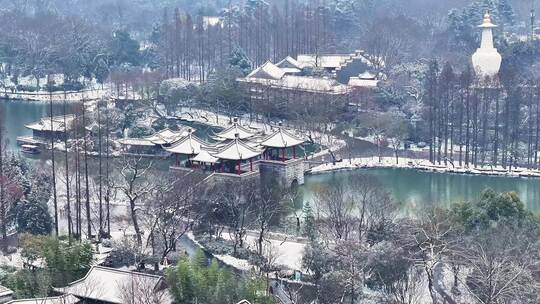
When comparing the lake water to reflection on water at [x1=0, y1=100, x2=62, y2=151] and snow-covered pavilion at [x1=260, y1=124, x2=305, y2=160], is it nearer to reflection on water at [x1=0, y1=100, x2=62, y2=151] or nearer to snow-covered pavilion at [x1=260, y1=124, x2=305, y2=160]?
snow-covered pavilion at [x1=260, y1=124, x2=305, y2=160]

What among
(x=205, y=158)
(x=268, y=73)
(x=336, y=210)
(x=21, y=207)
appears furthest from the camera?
(x=268, y=73)

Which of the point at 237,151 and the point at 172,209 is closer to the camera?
the point at 172,209

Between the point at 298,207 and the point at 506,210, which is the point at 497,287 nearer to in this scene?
the point at 506,210

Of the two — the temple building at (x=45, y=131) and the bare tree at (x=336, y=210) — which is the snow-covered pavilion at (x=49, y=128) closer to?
the temple building at (x=45, y=131)

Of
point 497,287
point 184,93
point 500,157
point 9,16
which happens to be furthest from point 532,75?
point 9,16

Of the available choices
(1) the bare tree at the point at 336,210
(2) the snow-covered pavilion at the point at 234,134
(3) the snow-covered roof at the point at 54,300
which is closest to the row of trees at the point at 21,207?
(3) the snow-covered roof at the point at 54,300

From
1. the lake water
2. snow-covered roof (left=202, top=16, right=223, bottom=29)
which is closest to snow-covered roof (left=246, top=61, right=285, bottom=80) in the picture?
the lake water

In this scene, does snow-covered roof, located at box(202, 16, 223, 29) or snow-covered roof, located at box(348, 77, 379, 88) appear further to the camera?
snow-covered roof, located at box(202, 16, 223, 29)

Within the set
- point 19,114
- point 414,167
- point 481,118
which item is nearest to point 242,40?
point 19,114

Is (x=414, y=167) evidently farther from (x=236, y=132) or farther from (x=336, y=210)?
(x=336, y=210)
